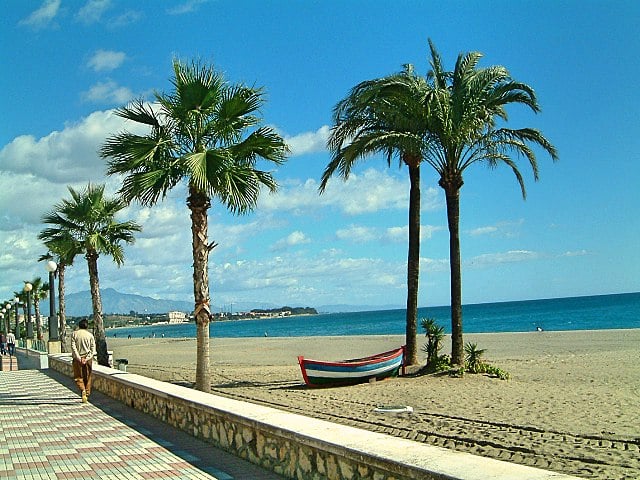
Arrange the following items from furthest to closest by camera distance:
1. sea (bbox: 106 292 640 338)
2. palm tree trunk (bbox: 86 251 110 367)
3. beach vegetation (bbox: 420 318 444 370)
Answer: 1. sea (bbox: 106 292 640 338)
2. palm tree trunk (bbox: 86 251 110 367)
3. beach vegetation (bbox: 420 318 444 370)

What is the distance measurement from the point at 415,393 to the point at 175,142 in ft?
24.7

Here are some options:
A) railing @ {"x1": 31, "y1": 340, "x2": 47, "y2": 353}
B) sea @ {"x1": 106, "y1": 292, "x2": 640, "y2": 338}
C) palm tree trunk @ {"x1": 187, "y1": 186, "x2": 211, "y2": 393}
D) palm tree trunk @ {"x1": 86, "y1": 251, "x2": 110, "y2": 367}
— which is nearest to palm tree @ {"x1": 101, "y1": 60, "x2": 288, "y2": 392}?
palm tree trunk @ {"x1": 187, "y1": 186, "x2": 211, "y2": 393}

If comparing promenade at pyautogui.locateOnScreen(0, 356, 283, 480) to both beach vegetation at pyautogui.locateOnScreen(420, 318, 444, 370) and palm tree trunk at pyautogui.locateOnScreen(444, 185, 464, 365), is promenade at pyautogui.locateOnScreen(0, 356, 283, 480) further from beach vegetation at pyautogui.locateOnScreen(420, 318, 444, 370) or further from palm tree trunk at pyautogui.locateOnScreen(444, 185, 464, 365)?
palm tree trunk at pyautogui.locateOnScreen(444, 185, 464, 365)

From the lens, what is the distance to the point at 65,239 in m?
23.2

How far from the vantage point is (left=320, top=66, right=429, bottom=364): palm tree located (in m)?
17.6

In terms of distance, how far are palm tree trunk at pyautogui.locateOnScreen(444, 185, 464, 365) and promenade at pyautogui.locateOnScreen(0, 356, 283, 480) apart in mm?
8848

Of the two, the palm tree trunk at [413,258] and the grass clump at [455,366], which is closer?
the grass clump at [455,366]

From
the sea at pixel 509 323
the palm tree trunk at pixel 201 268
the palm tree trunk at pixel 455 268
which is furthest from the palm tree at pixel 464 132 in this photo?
the sea at pixel 509 323

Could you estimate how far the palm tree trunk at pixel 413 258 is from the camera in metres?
19.3

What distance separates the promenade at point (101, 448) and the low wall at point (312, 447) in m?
0.18

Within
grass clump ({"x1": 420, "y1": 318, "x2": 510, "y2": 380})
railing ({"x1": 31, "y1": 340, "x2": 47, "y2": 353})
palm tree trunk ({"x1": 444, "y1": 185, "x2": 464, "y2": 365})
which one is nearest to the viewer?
grass clump ({"x1": 420, "y1": 318, "x2": 510, "y2": 380})

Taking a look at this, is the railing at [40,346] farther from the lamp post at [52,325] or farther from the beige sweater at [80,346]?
the beige sweater at [80,346]

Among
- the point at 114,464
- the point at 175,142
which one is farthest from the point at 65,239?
the point at 114,464

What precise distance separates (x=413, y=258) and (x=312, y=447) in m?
13.9
